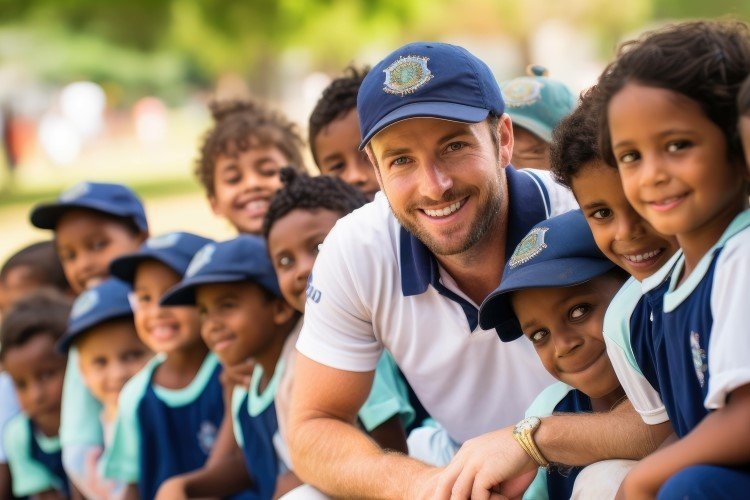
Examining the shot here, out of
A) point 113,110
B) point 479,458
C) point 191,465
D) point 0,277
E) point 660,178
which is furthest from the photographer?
point 113,110

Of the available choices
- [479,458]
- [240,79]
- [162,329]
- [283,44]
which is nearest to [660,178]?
[479,458]

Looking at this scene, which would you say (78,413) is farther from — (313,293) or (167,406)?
(313,293)

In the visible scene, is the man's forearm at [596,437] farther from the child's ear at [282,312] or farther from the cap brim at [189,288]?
the cap brim at [189,288]

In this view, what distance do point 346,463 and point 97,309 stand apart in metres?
2.04

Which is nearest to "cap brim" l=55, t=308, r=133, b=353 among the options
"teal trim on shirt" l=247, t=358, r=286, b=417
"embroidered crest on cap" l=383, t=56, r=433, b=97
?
"teal trim on shirt" l=247, t=358, r=286, b=417

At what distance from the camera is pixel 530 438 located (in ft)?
10.3

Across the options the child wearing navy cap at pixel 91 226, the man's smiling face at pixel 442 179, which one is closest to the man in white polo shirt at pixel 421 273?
the man's smiling face at pixel 442 179

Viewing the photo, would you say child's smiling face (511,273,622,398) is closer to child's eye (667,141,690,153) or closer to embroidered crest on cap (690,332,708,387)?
embroidered crest on cap (690,332,708,387)

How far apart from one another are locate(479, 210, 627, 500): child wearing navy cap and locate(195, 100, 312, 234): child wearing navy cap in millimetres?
2283

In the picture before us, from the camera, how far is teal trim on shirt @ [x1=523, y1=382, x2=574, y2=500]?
3402 mm

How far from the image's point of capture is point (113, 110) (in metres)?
36.9

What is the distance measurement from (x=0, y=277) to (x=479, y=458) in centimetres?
417

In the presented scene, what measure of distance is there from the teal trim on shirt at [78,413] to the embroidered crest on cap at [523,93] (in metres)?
2.23

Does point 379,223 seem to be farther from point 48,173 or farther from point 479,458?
point 48,173
